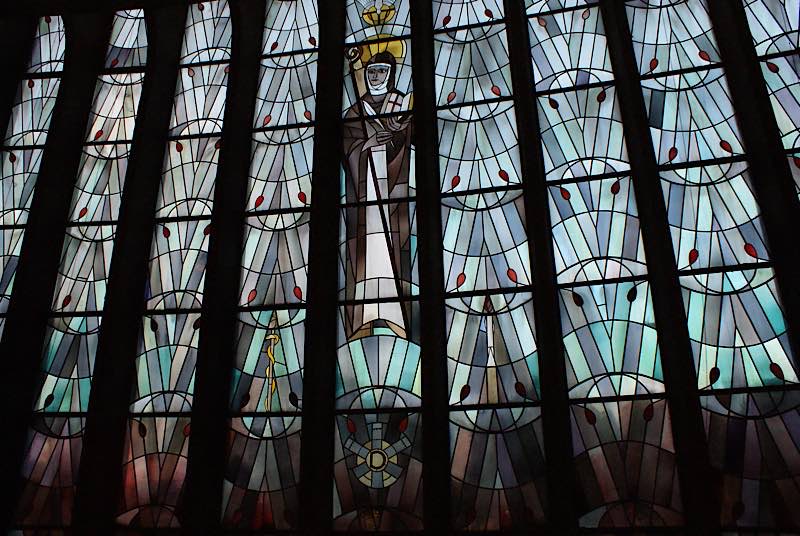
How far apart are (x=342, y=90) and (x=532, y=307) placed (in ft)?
7.57

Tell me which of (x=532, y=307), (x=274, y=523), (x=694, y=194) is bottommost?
(x=274, y=523)

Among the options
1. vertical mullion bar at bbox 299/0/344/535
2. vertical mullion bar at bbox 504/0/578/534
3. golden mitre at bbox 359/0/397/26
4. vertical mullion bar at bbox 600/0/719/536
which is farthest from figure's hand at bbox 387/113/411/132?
vertical mullion bar at bbox 600/0/719/536

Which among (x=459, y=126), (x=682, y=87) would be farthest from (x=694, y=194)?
(x=459, y=126)

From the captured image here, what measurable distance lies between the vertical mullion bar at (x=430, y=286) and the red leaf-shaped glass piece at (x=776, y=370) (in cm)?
193

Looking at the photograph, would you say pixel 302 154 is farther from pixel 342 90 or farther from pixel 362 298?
pixel 362 298

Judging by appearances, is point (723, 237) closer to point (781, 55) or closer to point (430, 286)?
point (781, 55)

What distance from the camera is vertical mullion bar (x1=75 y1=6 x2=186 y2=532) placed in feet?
15.6

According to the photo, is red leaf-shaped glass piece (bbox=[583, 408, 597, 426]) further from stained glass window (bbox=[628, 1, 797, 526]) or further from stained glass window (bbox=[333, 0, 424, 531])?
stained glass window (bbox=[333, 0, 424, 531])

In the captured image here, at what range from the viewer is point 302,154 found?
18.3 feet

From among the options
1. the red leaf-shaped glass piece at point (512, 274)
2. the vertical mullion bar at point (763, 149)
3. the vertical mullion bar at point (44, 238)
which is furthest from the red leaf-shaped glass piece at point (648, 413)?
the vertical mullion bar at point (44, 238)

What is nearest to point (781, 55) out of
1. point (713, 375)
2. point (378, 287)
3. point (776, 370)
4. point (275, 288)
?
point (776, 370)

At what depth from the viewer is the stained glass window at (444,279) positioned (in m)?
4.33

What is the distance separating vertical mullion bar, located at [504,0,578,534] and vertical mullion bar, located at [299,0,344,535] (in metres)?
1.35

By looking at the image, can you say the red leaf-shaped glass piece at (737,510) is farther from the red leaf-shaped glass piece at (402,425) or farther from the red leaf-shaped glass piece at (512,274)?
the red leaf-shaped glass piece at (402,425)
